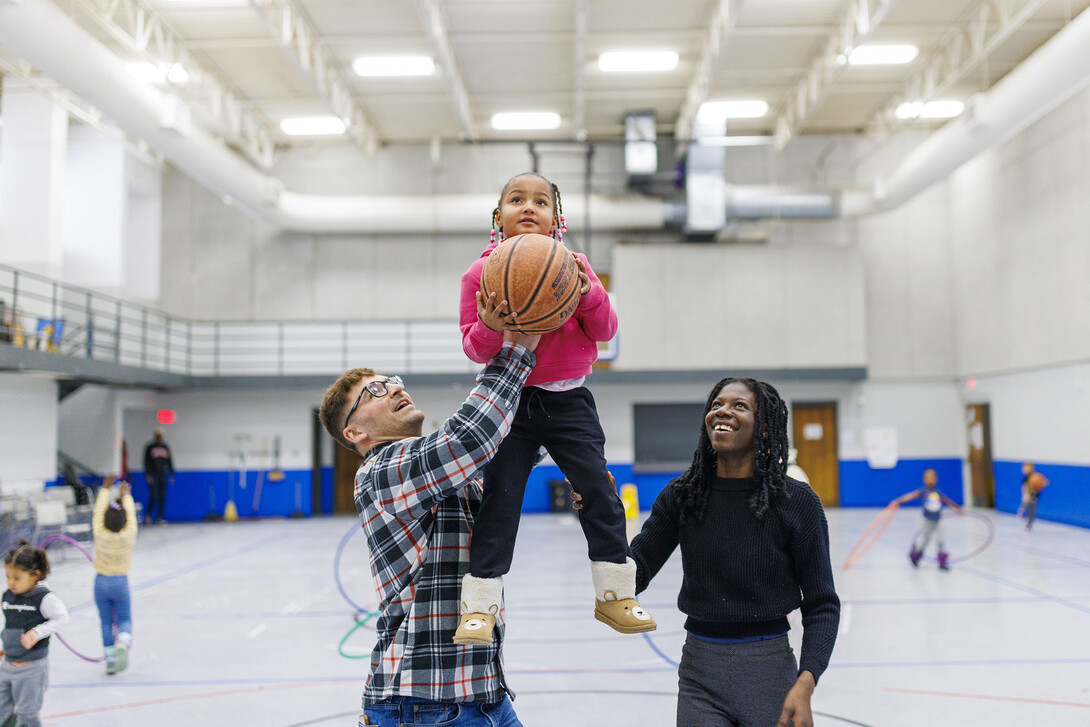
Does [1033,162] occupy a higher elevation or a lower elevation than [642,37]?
lower

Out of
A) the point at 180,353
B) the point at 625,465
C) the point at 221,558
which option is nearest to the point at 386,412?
the point at 221,558

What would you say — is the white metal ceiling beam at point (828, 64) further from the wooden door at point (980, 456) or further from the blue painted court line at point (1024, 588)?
the blue painted court line at point (1024, 588)

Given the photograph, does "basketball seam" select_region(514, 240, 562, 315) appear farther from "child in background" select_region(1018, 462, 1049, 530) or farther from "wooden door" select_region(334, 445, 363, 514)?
"wooden door" select_region(334, 445, 363, 514)

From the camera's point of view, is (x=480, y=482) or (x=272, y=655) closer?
(x=480, y=482)

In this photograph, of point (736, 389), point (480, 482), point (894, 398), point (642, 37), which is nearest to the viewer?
point (480, 482)

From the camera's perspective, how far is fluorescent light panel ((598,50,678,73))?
1794 centimetres

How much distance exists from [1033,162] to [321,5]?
15.6 m

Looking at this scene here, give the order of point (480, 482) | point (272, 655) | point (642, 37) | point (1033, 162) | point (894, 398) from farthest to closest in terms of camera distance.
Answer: point (894, 398) → point (1033, 162) → point (642, 37) → point (272, 655) → point (480, 482)

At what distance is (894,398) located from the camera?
75.3ft

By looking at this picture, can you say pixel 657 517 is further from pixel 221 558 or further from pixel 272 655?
pixel 221 558

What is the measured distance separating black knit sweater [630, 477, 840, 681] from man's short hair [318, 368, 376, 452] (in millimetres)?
1163

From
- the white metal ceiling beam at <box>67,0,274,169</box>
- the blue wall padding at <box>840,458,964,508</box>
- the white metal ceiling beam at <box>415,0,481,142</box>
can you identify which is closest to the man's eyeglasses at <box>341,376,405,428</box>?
the white metal ceiling beam at <box>415,0,481,142</box>

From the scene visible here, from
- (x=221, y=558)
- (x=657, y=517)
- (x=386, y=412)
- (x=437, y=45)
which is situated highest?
(x=437, y=45)

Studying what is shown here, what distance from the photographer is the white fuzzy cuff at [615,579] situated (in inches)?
107
